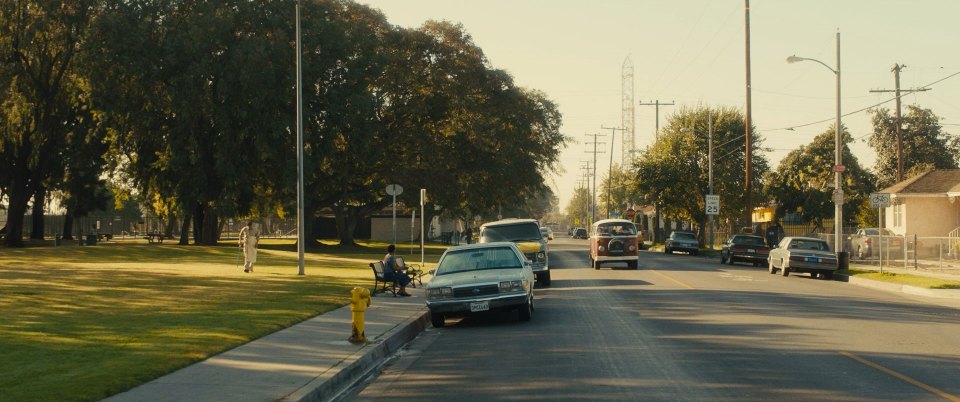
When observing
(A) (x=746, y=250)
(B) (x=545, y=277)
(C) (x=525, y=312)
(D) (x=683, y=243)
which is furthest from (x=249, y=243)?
(D) (x=683, y=243)

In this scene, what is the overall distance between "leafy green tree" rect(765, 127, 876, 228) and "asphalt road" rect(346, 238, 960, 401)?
53.0 meters

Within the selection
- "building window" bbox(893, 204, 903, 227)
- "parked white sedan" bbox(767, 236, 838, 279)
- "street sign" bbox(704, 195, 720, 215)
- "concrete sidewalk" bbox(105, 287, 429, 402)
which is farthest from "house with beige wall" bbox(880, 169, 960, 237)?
"concrete sidewalk" bbox(105, 287, 429, 402)

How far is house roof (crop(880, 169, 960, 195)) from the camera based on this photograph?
55812 mm

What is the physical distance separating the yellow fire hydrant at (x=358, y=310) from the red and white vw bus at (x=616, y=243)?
2412cm

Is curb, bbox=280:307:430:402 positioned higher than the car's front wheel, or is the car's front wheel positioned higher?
the car's front wheel

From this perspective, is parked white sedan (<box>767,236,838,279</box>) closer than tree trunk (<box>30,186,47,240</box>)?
Yes

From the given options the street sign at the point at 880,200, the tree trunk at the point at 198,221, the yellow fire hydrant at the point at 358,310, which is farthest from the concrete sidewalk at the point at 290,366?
the tree trunk at the point at 198,221

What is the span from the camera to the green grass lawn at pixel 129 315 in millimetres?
10984

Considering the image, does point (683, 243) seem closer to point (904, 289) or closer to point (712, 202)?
point (712, 202)

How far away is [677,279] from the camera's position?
103ft

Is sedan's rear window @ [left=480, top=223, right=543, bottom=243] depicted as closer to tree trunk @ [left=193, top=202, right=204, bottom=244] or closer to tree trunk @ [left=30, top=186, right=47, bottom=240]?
tree trunk @ [left=193, top=202, right=204, bottom=244]

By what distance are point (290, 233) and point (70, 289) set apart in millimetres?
102581

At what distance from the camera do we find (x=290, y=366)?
39.3 feet

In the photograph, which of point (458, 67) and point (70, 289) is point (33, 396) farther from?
point (458, 67)
